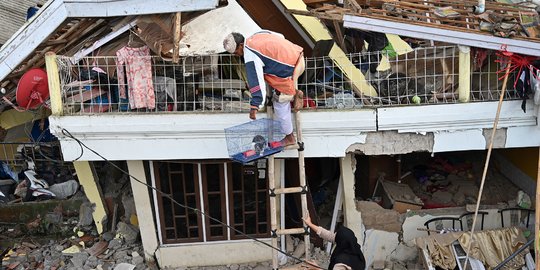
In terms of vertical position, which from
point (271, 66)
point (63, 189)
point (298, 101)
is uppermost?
point (271, 66)

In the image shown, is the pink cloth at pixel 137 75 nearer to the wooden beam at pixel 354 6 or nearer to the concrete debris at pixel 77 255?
the wooden beam at pixel 354 6

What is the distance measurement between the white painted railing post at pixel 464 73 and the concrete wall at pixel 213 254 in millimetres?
3620

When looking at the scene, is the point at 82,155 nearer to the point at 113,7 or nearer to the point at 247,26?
the point at 113,7

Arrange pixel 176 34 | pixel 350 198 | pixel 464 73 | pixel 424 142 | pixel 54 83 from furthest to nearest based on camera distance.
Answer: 1. pixel 350 198
2. pixel 424 142
3. pixel 54 83
4. pixel 464 73
5. pixel 176 34

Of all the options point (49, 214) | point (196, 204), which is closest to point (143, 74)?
point (196, 204)

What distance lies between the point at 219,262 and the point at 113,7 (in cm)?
416

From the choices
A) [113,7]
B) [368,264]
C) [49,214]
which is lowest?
[368,264]

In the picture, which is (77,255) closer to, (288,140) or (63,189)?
(63,189)

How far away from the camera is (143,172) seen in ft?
25.2

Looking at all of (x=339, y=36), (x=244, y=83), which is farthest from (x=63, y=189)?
(x=339, y=36)

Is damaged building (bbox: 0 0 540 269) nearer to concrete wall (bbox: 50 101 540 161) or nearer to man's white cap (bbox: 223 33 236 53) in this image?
concrete wall (bbox: 50 101 540 161)

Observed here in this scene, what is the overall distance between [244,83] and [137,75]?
138 centimetres

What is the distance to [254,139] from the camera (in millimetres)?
6566

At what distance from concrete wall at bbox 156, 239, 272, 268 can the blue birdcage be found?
215cm
